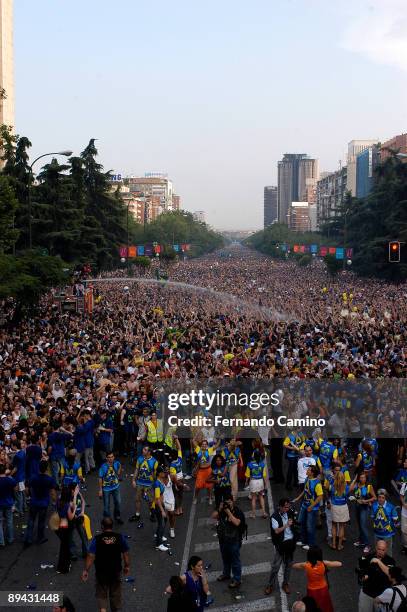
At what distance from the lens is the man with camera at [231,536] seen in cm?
912

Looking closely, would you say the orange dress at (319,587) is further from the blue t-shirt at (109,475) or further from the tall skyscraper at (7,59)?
the tall skyscraper at (7,59)

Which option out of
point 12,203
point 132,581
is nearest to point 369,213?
point 12,203

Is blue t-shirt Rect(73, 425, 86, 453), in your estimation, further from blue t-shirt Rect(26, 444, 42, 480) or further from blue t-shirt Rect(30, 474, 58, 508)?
blue t-shirt Rect(30, 474, 58, 508)

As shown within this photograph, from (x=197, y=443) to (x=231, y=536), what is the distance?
3.99 meters

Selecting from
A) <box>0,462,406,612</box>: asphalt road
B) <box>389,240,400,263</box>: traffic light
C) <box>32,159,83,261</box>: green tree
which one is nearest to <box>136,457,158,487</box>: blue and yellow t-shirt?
<box>0,462,406,612</box>: asphalt road

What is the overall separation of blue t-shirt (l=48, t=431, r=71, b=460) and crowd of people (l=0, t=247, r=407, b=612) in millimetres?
25

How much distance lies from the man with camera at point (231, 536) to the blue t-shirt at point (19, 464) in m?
3.66

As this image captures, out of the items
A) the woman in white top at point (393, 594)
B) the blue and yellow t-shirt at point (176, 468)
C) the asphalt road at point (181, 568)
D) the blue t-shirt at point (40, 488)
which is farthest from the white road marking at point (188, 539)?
the woman in white top at point (393, 594)

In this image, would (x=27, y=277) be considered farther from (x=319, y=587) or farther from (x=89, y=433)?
(x=319, y=587)

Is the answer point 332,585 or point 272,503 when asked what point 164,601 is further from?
point 272,503

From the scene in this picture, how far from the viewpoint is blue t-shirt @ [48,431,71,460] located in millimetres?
12445

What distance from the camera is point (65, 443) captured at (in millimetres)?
12883

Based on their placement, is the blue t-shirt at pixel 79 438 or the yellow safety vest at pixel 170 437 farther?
the blue t-shirt at pixel 79 438

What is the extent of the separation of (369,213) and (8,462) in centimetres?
6008
